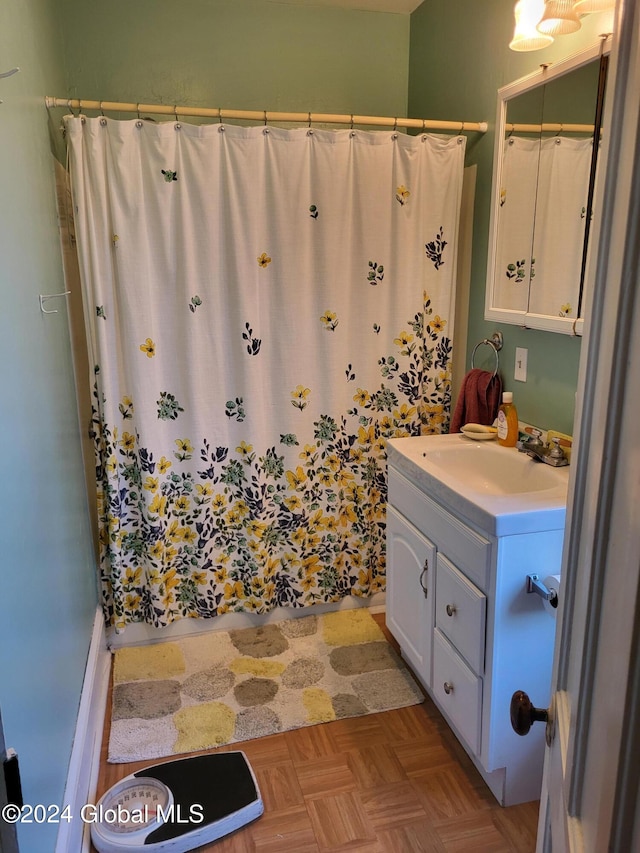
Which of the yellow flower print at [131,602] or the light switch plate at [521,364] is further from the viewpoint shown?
the yellow flower print at [131,602]

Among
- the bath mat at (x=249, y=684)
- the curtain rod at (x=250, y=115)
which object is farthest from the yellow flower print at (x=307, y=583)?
the curtain rod at (x=250, y=115)

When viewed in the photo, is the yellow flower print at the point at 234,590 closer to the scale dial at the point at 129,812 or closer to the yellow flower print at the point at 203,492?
the yellow flower print at the point at 203,492

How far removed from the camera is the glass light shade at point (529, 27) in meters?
1.81

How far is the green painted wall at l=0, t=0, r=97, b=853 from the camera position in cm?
116

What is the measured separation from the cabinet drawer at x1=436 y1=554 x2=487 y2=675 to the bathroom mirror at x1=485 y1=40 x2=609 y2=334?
82 centimetres

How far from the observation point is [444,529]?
73.7 inches

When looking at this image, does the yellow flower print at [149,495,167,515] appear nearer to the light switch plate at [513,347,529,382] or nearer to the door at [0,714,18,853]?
the light switch plate at [513,347,529,382]

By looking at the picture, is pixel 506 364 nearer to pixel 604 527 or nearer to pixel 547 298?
pixel 547 298

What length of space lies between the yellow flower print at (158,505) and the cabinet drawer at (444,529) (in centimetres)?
90

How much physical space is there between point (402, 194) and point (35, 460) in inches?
68.0

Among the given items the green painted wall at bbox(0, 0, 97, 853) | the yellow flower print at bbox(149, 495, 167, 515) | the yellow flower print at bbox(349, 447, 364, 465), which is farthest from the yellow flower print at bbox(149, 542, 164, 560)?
the yellow flower print at bbox(349, 447, 364, 465)

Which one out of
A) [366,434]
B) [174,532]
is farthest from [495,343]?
[174,532]

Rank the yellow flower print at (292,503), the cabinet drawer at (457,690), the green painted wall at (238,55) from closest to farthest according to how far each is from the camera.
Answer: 1. the cabinet drawer at (457,690)
2. the green painted wall at (238,55)
3. the yellow flower print at (292,503)

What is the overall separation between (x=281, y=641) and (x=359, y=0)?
8.97ft
